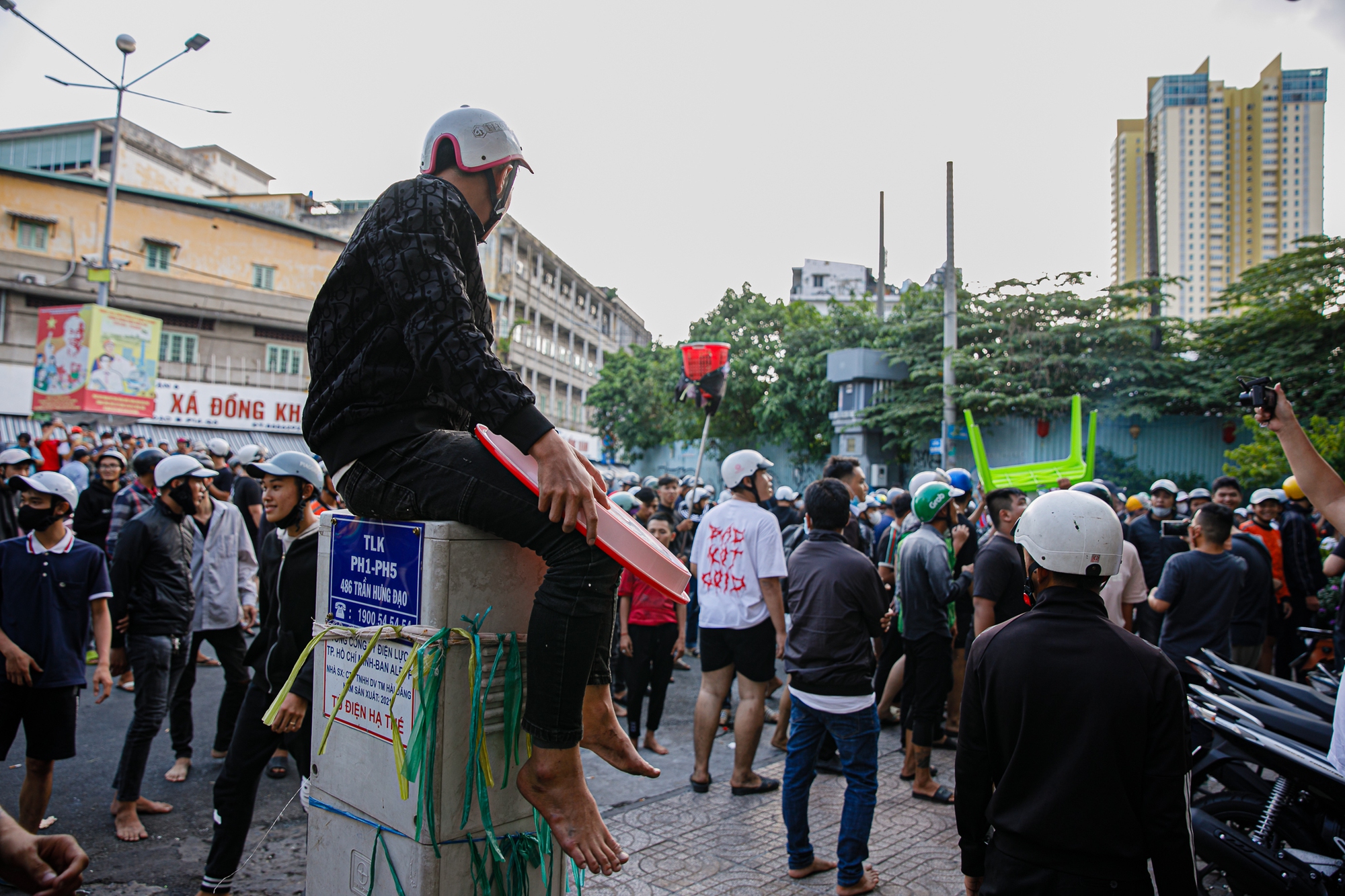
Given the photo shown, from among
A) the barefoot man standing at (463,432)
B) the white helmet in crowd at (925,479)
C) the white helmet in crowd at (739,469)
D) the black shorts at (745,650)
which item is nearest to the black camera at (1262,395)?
the barefoot man standing at (463,432)

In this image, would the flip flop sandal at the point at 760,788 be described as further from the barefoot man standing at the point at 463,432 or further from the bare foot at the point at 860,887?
the barefoot man standing at the point at 463,432

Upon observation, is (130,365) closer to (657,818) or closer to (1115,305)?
(657,818)

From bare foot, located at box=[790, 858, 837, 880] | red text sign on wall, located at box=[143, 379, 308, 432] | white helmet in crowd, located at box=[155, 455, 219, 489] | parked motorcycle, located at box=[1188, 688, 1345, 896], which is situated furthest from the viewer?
red text sign on wall, located at box=[143, 379, 308, 432]

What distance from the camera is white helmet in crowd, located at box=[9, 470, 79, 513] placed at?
4.38 m

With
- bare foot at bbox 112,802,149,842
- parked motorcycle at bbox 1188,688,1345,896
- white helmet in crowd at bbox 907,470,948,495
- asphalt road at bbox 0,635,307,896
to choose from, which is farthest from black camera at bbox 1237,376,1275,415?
bare foot at bbox 112,802,149,842

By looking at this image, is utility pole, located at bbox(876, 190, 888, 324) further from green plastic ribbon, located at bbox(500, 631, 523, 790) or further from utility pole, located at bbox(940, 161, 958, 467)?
green plastic ribbon, located at bbox(500, 631, 523, 790)

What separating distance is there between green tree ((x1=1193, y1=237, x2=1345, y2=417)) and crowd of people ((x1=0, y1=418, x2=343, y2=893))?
17.2 metres

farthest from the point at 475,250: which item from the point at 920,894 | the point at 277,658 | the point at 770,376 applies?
the point at 770,376

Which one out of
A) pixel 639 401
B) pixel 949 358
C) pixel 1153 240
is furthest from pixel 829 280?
pixel 949 358

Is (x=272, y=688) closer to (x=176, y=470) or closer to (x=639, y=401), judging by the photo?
(x=176, y=470)

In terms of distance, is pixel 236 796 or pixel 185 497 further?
pixel 185 497

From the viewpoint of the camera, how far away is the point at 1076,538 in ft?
8.29

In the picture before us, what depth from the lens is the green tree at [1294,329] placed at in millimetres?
15727

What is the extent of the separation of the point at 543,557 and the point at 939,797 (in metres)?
4.43
